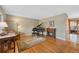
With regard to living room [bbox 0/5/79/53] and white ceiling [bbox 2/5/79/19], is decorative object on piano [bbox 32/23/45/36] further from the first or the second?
white ceiling [bbox 2/5/79/19]

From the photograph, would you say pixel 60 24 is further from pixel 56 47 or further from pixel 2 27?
pixel 2 27

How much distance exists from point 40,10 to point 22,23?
475 mm

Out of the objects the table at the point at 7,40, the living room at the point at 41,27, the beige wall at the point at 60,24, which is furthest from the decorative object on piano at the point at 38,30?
the table at the point at 7,40

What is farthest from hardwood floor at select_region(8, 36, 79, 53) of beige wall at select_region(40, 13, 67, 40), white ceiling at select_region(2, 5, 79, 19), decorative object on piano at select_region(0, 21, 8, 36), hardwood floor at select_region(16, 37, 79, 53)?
white ceiling at select_region(2, 5, 79, 19)

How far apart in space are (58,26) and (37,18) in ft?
1.60

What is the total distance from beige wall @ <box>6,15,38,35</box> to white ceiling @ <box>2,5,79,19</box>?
92 millimetres

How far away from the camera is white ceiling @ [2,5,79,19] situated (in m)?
1.85

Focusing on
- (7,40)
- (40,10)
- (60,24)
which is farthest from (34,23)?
(7,40)
